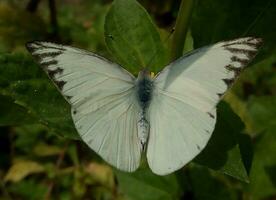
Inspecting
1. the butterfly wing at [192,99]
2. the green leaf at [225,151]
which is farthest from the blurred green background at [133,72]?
the butterfly wing at [192,99]

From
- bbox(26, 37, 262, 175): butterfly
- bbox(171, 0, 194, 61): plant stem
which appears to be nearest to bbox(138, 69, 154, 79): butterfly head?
bbox(26, 37, 262, 175): butterfly

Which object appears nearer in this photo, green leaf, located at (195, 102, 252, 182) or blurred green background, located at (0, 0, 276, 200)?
green leaf, located at (195, 102, 252, 182)

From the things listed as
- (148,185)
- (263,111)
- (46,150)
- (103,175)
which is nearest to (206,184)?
(148,185)

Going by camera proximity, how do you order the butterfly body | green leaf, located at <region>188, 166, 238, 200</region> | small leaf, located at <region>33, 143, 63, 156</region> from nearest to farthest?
the butterfly body < green leaf, located at <region>188, 166, 238, 200</region> < small leaf, located at <region>33, 143, 63, 156</region>

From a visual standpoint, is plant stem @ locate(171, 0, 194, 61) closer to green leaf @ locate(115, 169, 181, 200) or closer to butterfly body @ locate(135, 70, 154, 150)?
butterfly body @ locate(135, 70, 154, 150)

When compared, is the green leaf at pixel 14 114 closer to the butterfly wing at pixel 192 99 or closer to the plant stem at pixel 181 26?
the butterfly wing at pixel 192 99

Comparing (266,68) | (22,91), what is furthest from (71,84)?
(266,68)

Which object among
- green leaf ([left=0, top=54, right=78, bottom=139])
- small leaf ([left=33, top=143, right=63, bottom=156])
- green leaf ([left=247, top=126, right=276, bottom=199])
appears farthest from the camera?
small leaf ([left=33, top=143, right=63, bottom=156])
